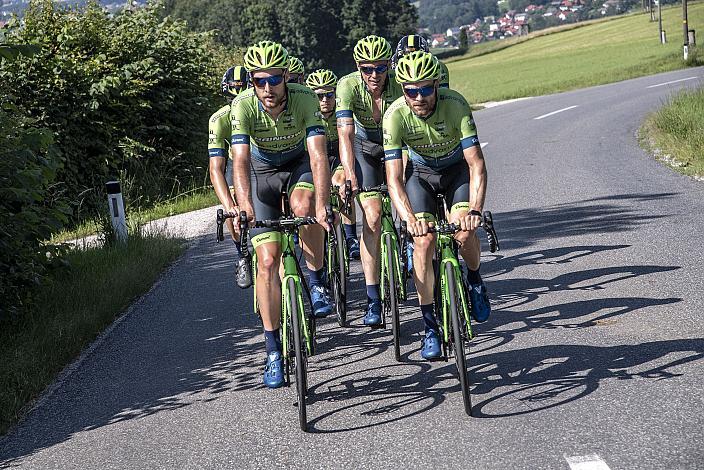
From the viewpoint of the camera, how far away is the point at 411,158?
7.07 meters

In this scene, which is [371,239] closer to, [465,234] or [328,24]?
[465,234]

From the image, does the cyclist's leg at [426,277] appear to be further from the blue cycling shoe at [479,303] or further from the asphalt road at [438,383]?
the blue cycling shoe at [479,303]

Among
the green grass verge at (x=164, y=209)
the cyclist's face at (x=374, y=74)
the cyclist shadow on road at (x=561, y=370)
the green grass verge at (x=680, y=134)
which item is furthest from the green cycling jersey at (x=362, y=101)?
the green grass verge at (x=680, y=134)

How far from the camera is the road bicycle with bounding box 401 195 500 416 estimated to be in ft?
18.6

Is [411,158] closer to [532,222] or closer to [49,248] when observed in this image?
[49,248]

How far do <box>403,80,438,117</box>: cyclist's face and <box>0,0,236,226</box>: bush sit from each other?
30.7ft

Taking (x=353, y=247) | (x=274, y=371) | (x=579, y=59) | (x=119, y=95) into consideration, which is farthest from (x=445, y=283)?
(x=579, y=59)

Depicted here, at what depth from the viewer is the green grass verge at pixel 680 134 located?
1687 centimetres

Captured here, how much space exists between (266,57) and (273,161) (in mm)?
979

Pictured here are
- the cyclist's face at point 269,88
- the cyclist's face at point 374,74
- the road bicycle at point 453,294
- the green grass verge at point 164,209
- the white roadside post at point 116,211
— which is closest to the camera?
the road bicycle at point 453,294

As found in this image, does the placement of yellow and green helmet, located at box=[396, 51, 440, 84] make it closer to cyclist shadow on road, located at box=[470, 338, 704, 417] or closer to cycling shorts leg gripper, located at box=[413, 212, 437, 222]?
cycling shorts leg gripper, located at box=[413, 212, 437, 222]

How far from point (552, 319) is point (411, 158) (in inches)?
70.2

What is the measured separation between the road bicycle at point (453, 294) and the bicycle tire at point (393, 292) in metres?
0.62

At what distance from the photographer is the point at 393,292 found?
7.15 metres
